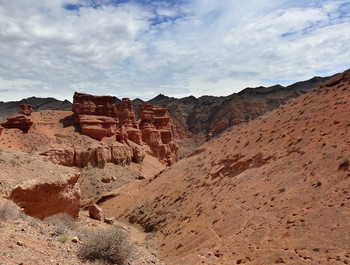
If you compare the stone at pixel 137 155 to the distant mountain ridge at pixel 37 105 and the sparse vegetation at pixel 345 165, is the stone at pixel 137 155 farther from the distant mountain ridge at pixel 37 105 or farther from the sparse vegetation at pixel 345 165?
the distant mountain ridge at pixel 37 105

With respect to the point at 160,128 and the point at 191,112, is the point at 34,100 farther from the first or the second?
the point at 160,128

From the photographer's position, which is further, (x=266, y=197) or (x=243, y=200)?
(x=243, y=200)

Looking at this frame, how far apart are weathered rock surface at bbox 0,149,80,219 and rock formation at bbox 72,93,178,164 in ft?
85.0

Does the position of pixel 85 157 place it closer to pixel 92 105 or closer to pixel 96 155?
pixel 96 155

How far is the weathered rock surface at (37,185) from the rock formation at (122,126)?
1019 inches

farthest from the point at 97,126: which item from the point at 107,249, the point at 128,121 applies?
the point at 107,249

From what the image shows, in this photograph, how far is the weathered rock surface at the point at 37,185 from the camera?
12.5 meters

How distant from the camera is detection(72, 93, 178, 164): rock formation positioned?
47031 millimetres

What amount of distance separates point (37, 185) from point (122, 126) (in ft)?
129

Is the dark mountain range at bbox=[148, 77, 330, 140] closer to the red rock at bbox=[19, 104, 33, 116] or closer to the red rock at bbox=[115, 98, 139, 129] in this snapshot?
the red rock at bbox=[115, 98, 139, 129]

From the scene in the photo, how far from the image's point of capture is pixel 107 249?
8.24 m

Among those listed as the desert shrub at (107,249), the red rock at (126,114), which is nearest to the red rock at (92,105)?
the red rock at (126,114)

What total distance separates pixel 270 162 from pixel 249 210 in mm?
5263

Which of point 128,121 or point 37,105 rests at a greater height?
point 37,105
